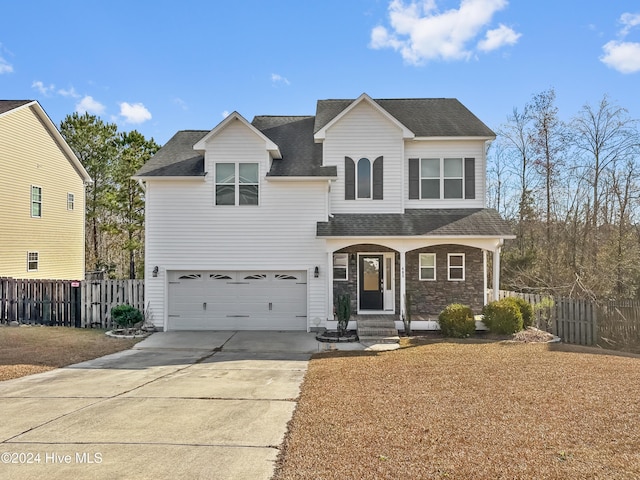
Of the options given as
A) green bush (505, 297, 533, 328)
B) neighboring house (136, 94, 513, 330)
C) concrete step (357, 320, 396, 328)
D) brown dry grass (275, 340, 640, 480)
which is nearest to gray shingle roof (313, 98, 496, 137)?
neighboring house (136, 94, 513, 330)

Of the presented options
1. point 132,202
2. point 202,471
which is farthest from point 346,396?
point 132,202

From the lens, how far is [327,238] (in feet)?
48.3

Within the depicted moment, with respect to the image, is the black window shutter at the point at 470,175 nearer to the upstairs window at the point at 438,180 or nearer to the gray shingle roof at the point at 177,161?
the upstairs window at the point at 438,180

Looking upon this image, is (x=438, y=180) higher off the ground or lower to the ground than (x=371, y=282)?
higher

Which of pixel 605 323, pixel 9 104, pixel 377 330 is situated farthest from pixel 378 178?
pixel 9 104

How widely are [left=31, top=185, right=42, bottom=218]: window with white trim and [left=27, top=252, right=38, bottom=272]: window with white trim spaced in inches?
76.3

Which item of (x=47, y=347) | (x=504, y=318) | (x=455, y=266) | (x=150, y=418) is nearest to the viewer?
(x=150, y=418)

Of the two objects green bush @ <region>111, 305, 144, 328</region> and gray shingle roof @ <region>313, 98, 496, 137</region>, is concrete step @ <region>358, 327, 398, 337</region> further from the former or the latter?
green bush @ <region>111, 305, 144, 328</region>

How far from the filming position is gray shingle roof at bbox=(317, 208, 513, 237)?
14.7m

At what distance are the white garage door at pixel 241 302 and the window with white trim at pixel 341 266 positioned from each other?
127cm

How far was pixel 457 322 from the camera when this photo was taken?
44.7 feet

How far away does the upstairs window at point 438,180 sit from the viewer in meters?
16.3

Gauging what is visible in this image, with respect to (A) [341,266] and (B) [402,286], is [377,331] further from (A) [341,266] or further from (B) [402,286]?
(A) [341,266]

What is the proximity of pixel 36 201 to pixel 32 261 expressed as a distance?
3.01 m
